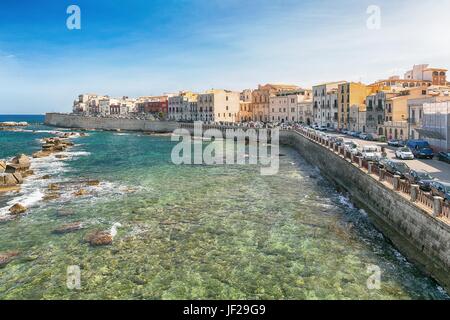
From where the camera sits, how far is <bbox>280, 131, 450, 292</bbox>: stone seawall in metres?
14.1

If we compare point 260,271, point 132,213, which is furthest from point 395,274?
point 132,213

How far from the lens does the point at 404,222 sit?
1756 cm

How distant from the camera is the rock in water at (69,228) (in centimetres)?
1973

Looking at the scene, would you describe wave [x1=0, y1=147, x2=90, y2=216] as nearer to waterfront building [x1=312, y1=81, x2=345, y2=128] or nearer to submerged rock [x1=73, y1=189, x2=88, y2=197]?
submerged rock [x1=73, y1=189, x2=88, y2=197]

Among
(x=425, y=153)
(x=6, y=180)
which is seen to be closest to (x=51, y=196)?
(x=6, y=180)

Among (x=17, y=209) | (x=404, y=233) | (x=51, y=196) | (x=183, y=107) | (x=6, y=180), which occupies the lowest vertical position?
(x=404, y=233)

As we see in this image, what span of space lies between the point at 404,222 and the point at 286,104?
3590 inches

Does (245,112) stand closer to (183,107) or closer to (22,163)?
(183,107)

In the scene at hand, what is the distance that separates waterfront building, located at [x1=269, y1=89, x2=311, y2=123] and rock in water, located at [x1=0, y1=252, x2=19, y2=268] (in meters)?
91.9

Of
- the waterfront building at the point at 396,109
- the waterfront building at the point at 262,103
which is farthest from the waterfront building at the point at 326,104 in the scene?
the waterfront building at the point at 262,103

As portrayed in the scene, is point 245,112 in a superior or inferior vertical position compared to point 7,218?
superior
